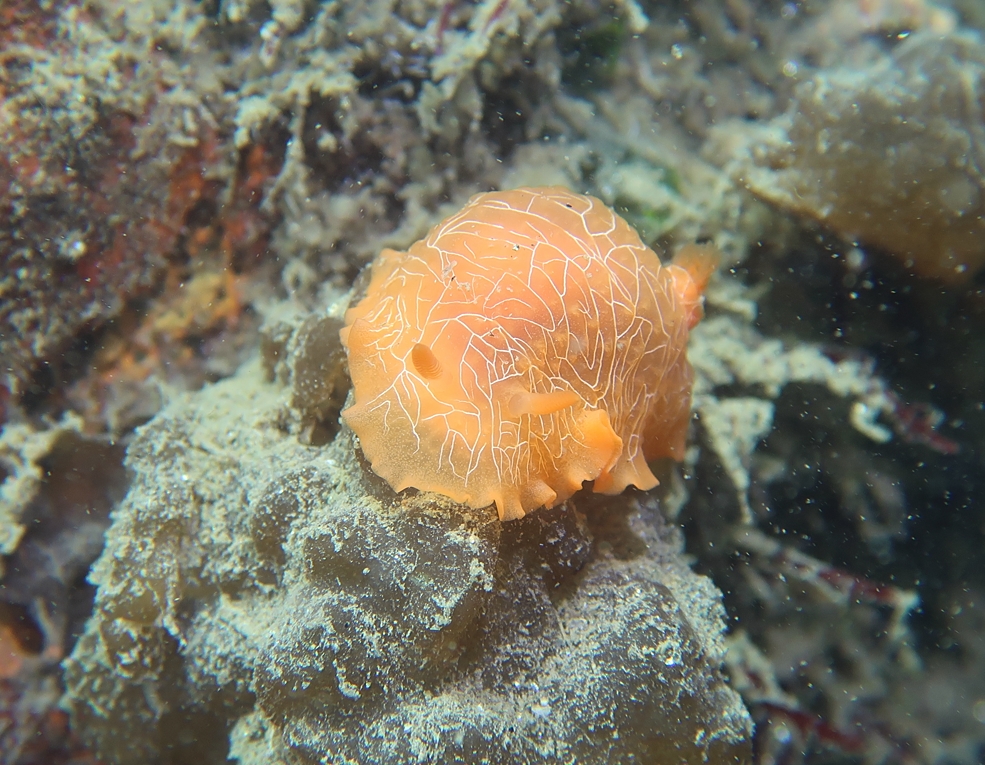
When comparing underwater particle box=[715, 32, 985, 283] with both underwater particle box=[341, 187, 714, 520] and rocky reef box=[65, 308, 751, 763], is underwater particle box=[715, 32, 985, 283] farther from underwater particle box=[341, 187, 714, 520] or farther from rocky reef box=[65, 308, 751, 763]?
rocky reef box=[65, 308, 751, 763]

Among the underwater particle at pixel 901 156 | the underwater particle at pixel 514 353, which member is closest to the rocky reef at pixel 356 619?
the underwater particle at pixel 514 353

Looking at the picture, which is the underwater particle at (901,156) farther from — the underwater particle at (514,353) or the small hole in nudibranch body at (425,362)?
the small hole in nudibranch body at (425,362)

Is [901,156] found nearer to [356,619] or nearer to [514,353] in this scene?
[514,353]

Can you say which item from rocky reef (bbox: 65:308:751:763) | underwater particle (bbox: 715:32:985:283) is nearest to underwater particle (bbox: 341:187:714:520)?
rocky reef (bbox: 65:308:751:763)

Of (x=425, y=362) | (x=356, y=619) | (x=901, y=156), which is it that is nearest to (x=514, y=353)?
(x=425, y=362)

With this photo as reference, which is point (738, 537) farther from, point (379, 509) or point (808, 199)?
point (379, 509)

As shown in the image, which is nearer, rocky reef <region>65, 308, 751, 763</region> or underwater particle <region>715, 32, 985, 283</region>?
rocky reef <region>65, 308, 751, 763</region>
